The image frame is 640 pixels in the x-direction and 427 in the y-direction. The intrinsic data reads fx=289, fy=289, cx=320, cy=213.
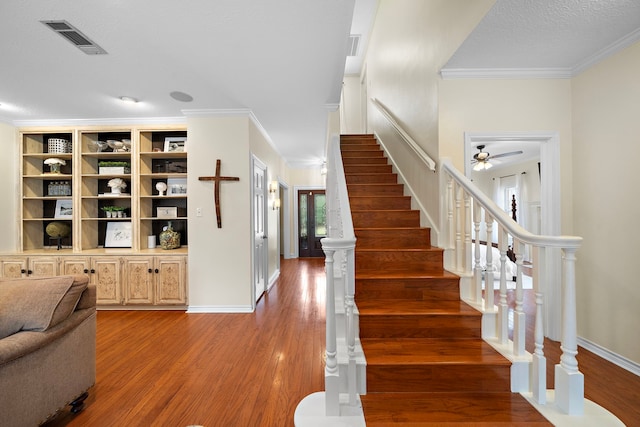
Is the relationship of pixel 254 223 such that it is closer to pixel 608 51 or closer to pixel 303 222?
pixel 608 51

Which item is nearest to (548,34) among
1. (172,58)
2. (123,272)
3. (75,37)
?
(172,58)

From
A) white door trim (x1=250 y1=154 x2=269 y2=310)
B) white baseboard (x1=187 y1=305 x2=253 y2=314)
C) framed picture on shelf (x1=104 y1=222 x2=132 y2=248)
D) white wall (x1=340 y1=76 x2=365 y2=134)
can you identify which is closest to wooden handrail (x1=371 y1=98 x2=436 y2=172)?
→ white door trim (x1=250 y1=154 x2=269 y2=310)

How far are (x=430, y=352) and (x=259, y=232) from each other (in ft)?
9.93

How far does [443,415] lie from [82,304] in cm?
235

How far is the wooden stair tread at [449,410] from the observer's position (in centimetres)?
152

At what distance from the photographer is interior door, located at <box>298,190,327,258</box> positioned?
25.6ft

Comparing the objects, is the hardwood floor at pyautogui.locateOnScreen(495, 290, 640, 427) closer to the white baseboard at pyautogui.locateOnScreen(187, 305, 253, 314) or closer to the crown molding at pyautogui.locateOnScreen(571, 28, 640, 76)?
the crown molding at pyautogui.locateOnScreen(571, 28, 640, 76)

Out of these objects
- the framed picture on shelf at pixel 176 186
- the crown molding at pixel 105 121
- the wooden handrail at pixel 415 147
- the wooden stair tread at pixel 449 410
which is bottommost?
the wooden stair tread at pixel 449 410

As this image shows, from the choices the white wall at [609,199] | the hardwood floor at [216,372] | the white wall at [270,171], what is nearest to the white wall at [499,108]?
A: the white wall at [609,199]

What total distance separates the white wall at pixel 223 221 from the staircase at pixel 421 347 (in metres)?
1.59

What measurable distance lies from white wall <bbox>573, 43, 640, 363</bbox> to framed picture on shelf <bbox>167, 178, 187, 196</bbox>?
14.5 feet

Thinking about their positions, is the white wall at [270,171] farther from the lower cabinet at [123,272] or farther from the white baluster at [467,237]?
the white baluster at [467,237]

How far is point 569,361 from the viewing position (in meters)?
1.60

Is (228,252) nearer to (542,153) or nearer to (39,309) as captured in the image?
(39,309)
